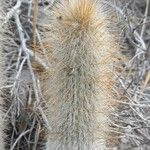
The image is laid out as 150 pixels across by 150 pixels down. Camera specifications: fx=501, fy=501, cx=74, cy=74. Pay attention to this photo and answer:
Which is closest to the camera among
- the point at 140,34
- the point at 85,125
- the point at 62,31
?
the point at 62,31

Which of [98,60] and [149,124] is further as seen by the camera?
[149,124]

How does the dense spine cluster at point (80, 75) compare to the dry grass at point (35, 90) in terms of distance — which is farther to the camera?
the dry grass at point (35, 90)

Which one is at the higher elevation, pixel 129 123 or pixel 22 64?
pixel 22 64

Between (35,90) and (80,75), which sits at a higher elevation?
(80,75)

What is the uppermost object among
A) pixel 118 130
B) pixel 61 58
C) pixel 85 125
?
pixel 61 58

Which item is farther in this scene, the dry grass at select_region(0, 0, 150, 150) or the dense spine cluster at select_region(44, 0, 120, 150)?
the dry grass at select_region(0, 0, 150, 150)

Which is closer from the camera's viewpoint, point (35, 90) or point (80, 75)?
point (80, 75)

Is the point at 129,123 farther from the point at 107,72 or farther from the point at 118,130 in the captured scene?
the point at 107,72

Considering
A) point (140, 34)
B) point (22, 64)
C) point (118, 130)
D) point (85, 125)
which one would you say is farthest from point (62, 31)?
point (140, 34)

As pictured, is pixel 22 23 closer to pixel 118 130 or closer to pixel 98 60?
pixel 118 130

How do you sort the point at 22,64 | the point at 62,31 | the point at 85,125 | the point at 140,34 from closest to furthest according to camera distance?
the point at 62,31 < the point at 85,125 < the point at 22,64 < the point at 140,34

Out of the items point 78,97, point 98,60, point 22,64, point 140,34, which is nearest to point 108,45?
point 98,60
